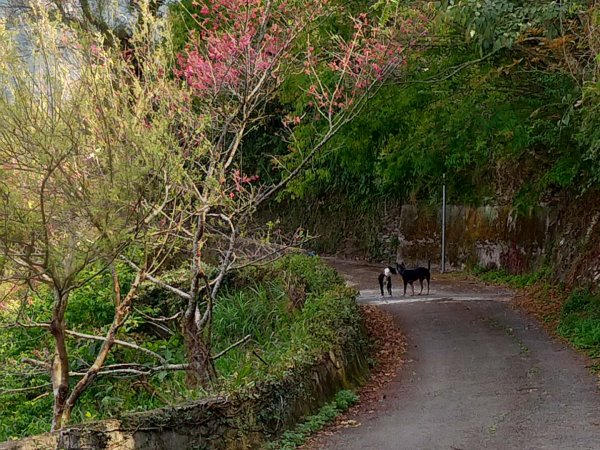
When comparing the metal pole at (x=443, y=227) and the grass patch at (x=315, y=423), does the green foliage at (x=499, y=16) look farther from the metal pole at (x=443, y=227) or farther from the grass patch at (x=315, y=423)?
the metal pole at (x=443, y=227)

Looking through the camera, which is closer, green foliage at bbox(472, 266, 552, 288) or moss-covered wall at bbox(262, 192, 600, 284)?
moss-covered wall at bbox(262, 192, 600, 284)

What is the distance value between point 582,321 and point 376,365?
4336 mm

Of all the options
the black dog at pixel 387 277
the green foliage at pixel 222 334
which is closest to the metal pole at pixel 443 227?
the black dog at pixel 387 277

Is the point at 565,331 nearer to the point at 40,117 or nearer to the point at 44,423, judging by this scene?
the point at 44,423

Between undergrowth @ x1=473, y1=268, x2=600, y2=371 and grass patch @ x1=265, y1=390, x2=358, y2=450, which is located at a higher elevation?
undergrowth @ x1=473, y1=268, x2=600, y2=371

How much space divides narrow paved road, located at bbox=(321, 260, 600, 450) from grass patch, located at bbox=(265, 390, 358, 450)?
289 mm

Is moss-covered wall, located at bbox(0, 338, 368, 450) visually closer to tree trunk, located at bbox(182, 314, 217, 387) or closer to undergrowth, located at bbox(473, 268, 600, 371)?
tree trunk, located at bbox(182, 314, 217, 387)

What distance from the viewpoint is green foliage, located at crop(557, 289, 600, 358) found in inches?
498

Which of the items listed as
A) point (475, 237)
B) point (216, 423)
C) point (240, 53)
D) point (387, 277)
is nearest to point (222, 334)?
point (387, 277)

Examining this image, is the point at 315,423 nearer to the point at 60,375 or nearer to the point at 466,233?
the point at 60,375

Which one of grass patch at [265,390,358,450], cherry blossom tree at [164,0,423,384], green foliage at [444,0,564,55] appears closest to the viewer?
grass patch at [265,390,358,450]

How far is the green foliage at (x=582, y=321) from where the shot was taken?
12641mm

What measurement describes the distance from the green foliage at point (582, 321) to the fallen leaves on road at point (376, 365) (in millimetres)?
3013

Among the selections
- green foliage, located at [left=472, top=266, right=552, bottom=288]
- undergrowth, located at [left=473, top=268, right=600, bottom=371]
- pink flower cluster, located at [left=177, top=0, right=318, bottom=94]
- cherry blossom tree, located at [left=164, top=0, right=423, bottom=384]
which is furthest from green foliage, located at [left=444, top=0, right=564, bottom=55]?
green foliage, located at [left=472, top=266, right=552, bottom=288]
